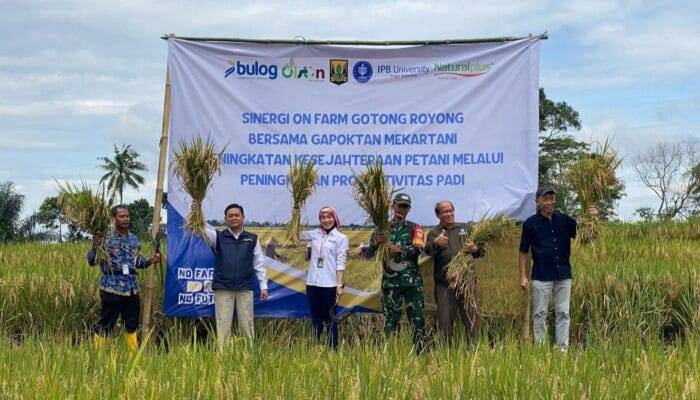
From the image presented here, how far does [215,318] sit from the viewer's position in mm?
8781

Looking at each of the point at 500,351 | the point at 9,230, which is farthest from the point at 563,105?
the point at 500,351

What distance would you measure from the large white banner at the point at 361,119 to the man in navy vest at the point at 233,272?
2.27 feet

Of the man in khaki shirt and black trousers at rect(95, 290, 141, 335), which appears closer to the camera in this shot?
the man in khaki shirt

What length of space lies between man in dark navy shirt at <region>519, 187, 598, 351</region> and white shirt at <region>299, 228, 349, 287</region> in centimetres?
196

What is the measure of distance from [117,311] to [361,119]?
11.4 feet

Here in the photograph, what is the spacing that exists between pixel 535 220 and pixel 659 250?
7402 mm

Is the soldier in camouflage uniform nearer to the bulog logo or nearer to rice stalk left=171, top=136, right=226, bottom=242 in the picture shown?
rice stalk left=171, top=136, right=226, bottom=242

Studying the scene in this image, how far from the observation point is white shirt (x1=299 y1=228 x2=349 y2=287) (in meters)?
8.20

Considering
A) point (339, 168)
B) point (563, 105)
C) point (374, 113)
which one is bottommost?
point (339, 168)

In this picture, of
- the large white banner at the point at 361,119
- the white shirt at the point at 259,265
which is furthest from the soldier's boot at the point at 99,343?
the large white banner at the point at 361,119

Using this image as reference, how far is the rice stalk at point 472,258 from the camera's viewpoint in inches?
307

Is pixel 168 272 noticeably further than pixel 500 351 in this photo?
Yes

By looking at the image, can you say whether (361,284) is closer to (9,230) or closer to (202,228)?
(202,228)

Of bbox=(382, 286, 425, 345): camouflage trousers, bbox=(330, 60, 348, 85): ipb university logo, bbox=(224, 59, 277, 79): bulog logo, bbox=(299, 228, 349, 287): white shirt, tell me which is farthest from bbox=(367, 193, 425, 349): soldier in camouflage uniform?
bbox=(224, 59, 277, 79): bulog logo
